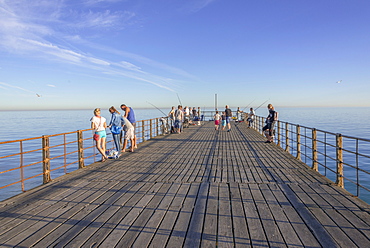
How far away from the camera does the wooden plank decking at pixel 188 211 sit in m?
2.88

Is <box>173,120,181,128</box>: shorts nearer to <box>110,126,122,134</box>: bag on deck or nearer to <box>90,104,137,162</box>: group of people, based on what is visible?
<box>90,104,137,162</box>: group of people

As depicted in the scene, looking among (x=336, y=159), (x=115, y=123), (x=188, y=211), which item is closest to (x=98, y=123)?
(x=115, y=123)

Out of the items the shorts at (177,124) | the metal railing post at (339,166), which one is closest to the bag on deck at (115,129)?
the metal railing post at (339,166)

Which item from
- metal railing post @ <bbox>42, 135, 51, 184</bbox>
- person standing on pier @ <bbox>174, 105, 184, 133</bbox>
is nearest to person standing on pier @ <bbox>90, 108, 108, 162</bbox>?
metal railing post @ <bbox>42, 135, 51, 184</bbox>

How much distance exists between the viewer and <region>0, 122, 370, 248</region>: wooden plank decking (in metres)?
Result: 2.88

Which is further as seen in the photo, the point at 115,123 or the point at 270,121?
the point at 270,121

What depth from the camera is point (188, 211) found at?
367 cm

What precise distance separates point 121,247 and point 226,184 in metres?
2.80

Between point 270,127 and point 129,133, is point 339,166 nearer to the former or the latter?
point 270,127

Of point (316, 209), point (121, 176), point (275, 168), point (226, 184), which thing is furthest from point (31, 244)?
point (275, 168)

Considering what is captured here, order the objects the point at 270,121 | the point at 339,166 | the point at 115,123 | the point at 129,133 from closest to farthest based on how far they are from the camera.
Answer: the point at 339,166
the point at 115,123
the point at 129,133
the point at 270,121

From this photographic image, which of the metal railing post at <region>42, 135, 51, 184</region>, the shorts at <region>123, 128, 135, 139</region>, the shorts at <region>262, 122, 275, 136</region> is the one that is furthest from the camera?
the shorts at <region>262, 122, 275, 136</region>

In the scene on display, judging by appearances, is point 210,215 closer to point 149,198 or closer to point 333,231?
point 149,198

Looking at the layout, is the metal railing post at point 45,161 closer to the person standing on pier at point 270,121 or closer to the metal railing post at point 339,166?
the metal railing post at point 339,166
